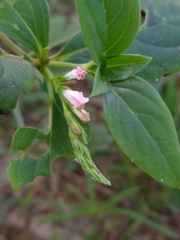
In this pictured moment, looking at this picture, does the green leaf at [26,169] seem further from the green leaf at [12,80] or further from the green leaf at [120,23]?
the green leaf at [120,23]

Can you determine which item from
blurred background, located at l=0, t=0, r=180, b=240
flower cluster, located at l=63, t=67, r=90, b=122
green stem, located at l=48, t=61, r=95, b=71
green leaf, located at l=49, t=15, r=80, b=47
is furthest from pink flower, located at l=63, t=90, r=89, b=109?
blurred background, located at l=0, t=0, r=180, b=240

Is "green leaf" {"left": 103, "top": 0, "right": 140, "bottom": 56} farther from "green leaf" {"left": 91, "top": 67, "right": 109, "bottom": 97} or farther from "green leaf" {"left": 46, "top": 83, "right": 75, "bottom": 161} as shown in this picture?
"green leaf" {"left": 46, "top": 83, "right": 75, "bottom": 161}

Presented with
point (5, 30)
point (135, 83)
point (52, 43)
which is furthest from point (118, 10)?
point (52, 43)

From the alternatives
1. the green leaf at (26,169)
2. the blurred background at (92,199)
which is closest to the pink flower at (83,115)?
the green leaf at (26,169)

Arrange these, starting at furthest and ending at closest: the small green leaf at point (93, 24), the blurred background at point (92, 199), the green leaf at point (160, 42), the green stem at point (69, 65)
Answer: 1. the blurred background at point (92, 199)
2. the green leaf at point (160, 42)
3. the green stem at point (69, 65)
4. the small green leaf at point (93, 24)

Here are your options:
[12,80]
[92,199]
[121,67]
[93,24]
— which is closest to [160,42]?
[121,67]

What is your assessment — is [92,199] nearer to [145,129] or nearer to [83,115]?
[145,129]

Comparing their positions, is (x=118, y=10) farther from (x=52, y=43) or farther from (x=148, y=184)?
(x=148, y=184)
